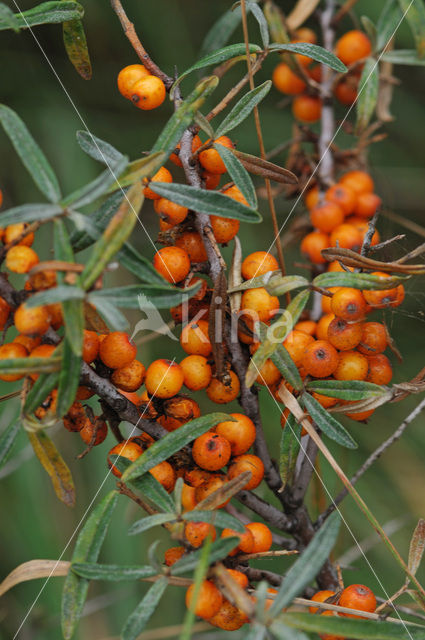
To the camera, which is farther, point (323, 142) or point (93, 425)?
point (323, 142)

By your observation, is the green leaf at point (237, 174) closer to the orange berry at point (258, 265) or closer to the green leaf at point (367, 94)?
the orange berry at point (258, 265)

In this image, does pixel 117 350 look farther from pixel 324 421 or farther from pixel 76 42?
pixel 76 42

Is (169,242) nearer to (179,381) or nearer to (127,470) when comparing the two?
(179,381)

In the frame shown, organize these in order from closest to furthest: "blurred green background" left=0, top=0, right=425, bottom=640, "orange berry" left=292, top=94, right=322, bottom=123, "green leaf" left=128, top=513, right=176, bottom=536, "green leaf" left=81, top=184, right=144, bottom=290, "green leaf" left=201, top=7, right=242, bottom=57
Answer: "green leaf" left=81, top=184, right=144, bottom=290
"green leaf" left=128, top=513, right=176, bottom=536
"green leaf" left=201, top=7, right=242, bottom=57
"orange berry" left=292, top=94, right=322, bottom=123
"blurred green background" left=0, top=0, right=425, bottom=640

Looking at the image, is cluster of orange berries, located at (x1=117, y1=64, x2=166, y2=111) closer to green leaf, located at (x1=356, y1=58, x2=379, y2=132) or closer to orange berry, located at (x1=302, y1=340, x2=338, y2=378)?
orange berry, located at (x1=302, y1=340, x2=338, y2=378)

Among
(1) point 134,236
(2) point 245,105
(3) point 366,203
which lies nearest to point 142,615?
(2) point 245,105

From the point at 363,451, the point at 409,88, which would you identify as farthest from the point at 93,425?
the point at 409,88

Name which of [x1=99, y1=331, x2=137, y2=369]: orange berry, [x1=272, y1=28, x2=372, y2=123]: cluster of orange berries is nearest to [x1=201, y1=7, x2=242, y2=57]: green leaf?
[x1=272, y1=28, x2=372, y2=123]: cluster of orange berries
